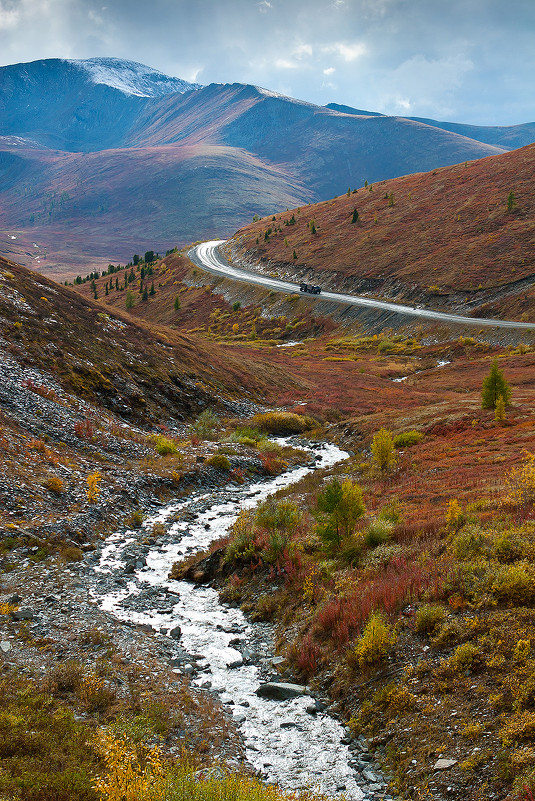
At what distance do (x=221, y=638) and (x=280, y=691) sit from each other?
294cm

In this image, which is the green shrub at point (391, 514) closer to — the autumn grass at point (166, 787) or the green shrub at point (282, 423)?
the autumn grass at point (166, 787)

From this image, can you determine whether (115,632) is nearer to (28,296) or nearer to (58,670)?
(58,670)

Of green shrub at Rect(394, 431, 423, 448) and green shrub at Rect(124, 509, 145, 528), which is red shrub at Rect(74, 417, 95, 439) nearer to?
green shrub at Rect(124, 509, 145, 528)

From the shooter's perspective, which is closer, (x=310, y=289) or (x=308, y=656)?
(x=308, y=656)

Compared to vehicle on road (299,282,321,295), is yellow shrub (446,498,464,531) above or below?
below

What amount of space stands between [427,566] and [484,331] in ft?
225

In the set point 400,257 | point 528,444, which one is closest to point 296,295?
point 400,257

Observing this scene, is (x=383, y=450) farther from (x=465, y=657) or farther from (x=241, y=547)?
(x=465, y=657)

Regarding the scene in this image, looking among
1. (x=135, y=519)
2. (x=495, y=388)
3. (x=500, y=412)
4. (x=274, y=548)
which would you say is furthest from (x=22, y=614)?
(x=495, y=388)

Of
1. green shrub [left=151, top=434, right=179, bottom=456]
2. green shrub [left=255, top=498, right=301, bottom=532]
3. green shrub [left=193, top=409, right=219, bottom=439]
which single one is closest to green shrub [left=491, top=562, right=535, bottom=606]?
green shrub [left=255, top=498, right=301, bottom=532]

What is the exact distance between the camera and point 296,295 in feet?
335

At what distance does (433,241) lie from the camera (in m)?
99.2

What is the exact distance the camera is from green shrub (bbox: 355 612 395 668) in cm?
980

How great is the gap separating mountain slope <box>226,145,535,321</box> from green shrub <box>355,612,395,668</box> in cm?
7560
